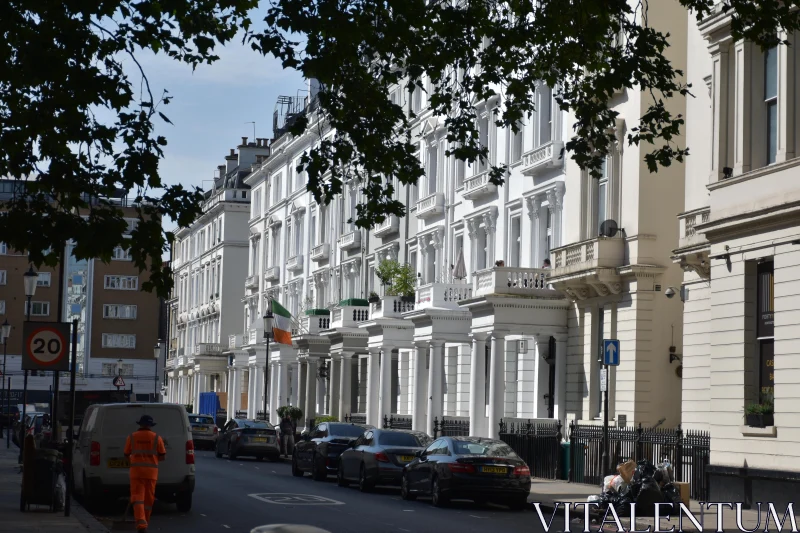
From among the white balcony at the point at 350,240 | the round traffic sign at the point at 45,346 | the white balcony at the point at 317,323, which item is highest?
the white balcony at the point at 350,240

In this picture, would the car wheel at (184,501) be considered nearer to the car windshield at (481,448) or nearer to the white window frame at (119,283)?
the car windshield at (481,448)

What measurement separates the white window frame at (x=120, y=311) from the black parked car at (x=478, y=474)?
105 m

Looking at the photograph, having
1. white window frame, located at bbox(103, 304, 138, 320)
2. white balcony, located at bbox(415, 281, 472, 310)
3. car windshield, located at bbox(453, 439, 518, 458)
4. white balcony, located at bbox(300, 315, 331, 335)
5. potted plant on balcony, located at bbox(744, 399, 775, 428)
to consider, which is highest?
white window frame, located at bbox(103, 304, 138, 320)

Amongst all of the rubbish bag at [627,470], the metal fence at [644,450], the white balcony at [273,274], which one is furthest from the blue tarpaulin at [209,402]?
the rubbish bag at [627,470]

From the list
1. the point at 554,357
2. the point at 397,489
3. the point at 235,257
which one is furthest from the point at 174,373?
the point at 397,489

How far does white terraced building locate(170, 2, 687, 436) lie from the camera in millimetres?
35500

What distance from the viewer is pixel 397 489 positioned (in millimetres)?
32375

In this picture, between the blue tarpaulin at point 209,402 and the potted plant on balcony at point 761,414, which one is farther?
the blue tarpaulin at point 209,402

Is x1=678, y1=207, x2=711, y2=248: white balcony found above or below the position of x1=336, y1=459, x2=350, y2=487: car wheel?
above

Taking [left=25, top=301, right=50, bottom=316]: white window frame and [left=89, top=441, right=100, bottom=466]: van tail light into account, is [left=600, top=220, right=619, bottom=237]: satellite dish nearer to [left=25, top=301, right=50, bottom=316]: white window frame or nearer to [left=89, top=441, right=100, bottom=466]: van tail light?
[left=89, top=441, right=100, bottom=466]: van tail light

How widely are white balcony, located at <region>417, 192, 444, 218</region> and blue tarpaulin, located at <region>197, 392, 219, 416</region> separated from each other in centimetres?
4104

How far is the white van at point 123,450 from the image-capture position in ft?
79.5

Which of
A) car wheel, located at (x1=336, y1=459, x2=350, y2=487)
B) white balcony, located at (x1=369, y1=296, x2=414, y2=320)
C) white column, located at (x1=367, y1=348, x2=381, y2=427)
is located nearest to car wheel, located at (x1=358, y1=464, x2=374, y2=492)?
car wheel, located at (x1=336, y1=459, x2=350, y2=487)

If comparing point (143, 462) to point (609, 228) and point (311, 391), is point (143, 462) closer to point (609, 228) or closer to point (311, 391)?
point (609, 228)
